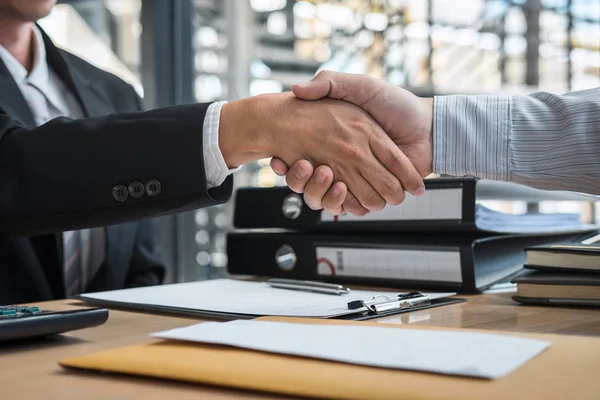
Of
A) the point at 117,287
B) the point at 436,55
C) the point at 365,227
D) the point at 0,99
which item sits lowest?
the point at 117,287

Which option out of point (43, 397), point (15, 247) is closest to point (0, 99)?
point (15, 247)

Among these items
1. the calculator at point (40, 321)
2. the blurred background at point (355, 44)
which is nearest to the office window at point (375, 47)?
the blurred background at point (355, 44)

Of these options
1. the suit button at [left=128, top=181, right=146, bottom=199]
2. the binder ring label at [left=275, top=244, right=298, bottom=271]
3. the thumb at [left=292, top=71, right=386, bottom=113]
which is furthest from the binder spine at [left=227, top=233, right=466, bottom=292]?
the suit button at [left=128, top=181, right=146, bottom=199]

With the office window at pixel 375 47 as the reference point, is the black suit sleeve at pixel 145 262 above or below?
below

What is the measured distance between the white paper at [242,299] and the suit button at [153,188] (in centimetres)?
12

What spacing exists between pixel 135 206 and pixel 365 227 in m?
0.34

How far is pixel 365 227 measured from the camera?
989 mm

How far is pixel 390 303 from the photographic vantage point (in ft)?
2.25

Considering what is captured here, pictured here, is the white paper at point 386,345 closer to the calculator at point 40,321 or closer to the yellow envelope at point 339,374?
the yellow envelope at point 339,374

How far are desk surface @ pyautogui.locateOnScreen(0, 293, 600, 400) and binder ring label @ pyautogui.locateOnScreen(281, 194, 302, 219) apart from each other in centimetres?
A: 33

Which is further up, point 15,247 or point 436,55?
point 436,55

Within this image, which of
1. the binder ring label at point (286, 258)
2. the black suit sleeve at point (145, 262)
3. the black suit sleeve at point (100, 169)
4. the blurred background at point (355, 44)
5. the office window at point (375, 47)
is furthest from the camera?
the office window at point (375, 47)

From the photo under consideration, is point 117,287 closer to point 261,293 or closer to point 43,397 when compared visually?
point 261,293

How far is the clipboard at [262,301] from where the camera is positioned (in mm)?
657
